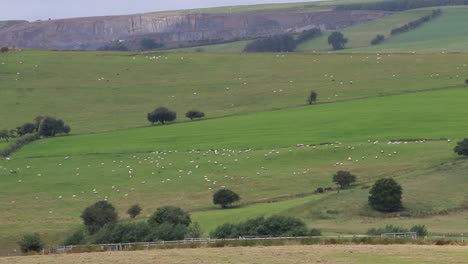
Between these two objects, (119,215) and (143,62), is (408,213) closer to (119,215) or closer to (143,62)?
(119,215)

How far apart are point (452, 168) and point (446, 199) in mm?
7013

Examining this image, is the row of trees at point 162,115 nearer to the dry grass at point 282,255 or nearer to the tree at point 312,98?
the tree at point 312,98

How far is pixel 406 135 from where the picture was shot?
82.6m

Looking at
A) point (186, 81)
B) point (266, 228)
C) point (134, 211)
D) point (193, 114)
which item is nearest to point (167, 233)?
point (266, 228)

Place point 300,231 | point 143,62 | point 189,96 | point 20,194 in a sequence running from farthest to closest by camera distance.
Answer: point 143,62
point 189,96
point 20,194
point 300,231

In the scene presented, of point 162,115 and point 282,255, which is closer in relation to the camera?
point 282,255

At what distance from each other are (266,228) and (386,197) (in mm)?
10004

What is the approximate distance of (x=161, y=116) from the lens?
3863 inches

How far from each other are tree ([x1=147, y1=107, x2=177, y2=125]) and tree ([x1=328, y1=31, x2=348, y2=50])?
77.9m

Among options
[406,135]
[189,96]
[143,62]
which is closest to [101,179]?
[406,135]

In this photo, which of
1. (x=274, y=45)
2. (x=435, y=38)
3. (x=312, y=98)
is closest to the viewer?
(x=312, y=98)

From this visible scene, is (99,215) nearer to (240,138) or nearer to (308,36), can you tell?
(240,138)

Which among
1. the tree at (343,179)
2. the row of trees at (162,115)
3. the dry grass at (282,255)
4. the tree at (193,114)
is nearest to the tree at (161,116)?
the row of trees at (162,115)

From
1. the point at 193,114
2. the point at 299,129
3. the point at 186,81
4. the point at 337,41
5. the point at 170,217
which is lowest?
the point at 170,217
